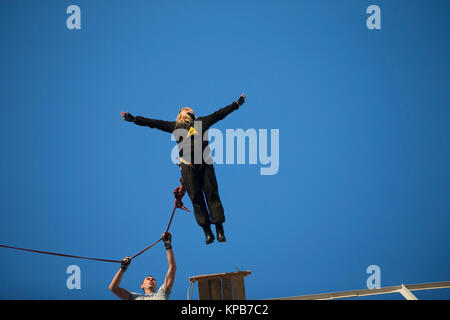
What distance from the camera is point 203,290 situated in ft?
13.9

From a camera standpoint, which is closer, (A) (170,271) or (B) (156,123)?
(A) (170,271)

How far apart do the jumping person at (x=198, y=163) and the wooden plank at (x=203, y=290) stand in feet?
1.95

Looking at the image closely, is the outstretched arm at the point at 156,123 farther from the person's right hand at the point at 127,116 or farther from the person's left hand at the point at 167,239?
the person's left hand at the point at 167,239

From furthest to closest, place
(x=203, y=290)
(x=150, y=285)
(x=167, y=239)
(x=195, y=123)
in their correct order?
(x=195, y=123) < (x=150, y=285) < (x=167, y=239) < (x=203, y=290)

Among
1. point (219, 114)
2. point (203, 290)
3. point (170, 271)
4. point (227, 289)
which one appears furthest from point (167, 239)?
point (219, 114)

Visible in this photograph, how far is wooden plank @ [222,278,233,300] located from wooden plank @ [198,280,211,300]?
16 centimetres

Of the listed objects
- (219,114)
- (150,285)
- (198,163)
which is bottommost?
(150,285)

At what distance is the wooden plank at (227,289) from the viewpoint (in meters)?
4.27

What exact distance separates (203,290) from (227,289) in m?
0.24

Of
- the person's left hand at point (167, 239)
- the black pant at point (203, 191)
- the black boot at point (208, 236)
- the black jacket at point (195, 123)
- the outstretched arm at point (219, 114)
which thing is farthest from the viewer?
the outstretched arm at point (219, 114)

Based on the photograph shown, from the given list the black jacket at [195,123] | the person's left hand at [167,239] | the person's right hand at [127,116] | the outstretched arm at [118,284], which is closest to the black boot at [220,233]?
the person's left hand at [167,239]

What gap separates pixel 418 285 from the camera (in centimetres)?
595

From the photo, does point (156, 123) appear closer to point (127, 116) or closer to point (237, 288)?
point (127, 116)
